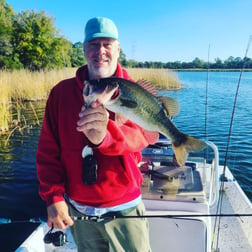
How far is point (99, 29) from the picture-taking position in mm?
1841

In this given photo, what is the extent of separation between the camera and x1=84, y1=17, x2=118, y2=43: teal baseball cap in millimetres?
1837

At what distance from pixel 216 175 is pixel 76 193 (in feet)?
5.23

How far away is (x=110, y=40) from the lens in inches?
74.5

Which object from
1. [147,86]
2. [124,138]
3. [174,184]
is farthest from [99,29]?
[174,184]

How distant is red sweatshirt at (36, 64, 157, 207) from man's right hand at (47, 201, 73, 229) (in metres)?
0.04

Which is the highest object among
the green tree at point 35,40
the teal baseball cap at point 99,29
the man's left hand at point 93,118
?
the green tree at point 35,40

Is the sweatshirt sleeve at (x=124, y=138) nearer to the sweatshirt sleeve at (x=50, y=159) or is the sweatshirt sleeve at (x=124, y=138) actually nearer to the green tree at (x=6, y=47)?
the sweatshirt sleeve at (x=50, y=159)

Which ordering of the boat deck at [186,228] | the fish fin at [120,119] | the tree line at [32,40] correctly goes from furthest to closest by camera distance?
the tree line at [32,40] → the boat deck at [186,228] → the fish fin at [120,119]

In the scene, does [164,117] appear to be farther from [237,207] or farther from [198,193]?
[237,207]

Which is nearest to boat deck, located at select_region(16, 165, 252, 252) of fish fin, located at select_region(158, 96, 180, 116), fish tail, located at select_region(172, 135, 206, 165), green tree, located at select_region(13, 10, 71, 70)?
fish tail, located at select_region(172, 135, 206, 165)

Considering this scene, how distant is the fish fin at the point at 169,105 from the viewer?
1.88 m

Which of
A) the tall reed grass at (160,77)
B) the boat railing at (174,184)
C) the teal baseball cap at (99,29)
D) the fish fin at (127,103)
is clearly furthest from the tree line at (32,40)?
the fish fin at (127,103)

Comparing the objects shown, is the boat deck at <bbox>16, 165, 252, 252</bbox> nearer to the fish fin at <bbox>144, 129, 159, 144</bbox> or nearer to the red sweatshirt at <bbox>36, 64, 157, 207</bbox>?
the red sweatshirt at <bbox>36, 64, 157, 207</bbox>

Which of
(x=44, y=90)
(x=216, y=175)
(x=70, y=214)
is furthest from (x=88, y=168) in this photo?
(x=44, y=90)
